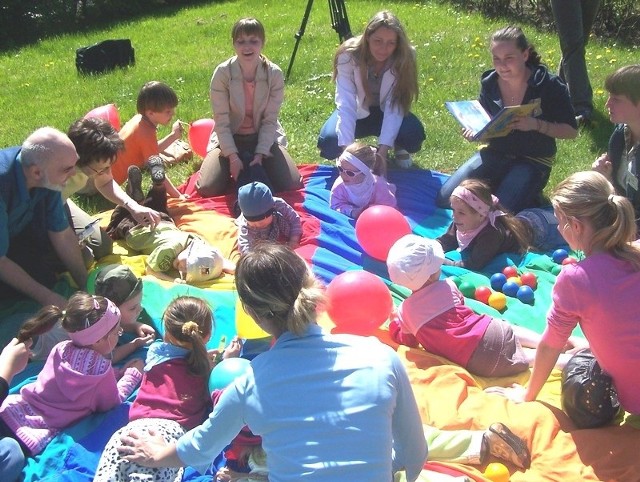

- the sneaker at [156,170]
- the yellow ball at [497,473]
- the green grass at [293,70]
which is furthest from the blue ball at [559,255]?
the sneaker at [156,170]

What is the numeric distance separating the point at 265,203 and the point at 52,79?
6489 millimetres

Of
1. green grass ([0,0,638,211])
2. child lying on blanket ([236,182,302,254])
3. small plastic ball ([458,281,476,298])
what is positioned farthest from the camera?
green grass ([0,0,638,211])

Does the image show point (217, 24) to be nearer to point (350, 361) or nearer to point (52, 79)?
point (52, 79)

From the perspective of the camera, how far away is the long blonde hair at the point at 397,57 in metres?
5.56

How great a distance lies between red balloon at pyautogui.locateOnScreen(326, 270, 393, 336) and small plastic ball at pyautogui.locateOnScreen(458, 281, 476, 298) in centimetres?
68

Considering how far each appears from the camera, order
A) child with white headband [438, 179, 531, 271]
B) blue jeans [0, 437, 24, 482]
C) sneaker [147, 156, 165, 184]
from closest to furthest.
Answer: blue jeans [0, 437, 24, 482], child with white headband [438, 179, 531, 271], sneaker [147, 156, 165, 184]

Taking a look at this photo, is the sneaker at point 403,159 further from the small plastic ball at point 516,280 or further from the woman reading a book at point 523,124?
the small plastic ball at point 516,280

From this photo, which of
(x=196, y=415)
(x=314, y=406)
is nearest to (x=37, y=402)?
(x=196, y=415)

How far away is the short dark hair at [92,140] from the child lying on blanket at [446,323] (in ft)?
6.69

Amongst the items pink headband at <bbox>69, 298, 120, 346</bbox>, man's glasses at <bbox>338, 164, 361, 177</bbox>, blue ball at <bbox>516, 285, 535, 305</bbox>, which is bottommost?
blue ball at <bbox>516, 285, 535, 305</bbox>

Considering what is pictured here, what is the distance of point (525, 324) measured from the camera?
409cm

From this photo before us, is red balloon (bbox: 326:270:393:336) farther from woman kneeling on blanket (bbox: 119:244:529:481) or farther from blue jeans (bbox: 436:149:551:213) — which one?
blue jeans (bbox: 436:149:551:213)

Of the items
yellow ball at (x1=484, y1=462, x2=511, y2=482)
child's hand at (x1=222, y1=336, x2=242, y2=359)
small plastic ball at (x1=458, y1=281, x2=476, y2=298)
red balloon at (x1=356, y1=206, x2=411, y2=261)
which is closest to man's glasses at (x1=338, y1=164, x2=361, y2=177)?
red balloon at (x1=356, y1=206, x2=411, y2=261)

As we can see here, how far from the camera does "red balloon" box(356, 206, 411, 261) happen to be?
4.48 metres
